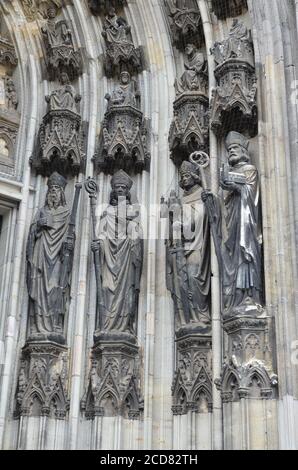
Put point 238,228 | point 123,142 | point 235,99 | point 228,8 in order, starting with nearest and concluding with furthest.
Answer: point 238,228 < point 235,99 < point 228,8 < point 123,142

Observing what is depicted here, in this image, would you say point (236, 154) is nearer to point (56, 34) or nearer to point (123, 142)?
point (123, 142)

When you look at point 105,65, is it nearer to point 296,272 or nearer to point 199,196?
point 199,196

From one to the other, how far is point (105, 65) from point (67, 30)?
0.78 meters

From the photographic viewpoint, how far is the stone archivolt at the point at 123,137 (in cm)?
882

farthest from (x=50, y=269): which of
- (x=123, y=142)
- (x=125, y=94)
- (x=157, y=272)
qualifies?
(x=125, y=94)

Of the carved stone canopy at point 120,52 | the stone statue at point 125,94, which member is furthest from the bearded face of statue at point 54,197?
the carved stone canopy at point 120,52

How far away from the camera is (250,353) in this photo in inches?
264

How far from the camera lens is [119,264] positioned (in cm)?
815

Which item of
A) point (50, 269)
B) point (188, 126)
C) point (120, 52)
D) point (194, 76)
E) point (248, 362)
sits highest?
point (120, 52)

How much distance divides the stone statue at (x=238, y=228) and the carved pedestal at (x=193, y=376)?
0.64 meters

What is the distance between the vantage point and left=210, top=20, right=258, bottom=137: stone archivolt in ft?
25.5

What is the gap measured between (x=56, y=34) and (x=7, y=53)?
78 centimetres

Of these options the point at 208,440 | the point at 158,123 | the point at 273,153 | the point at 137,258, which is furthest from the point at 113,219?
the point at 208,440

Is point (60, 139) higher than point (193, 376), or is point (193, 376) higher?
point (60, 139)
